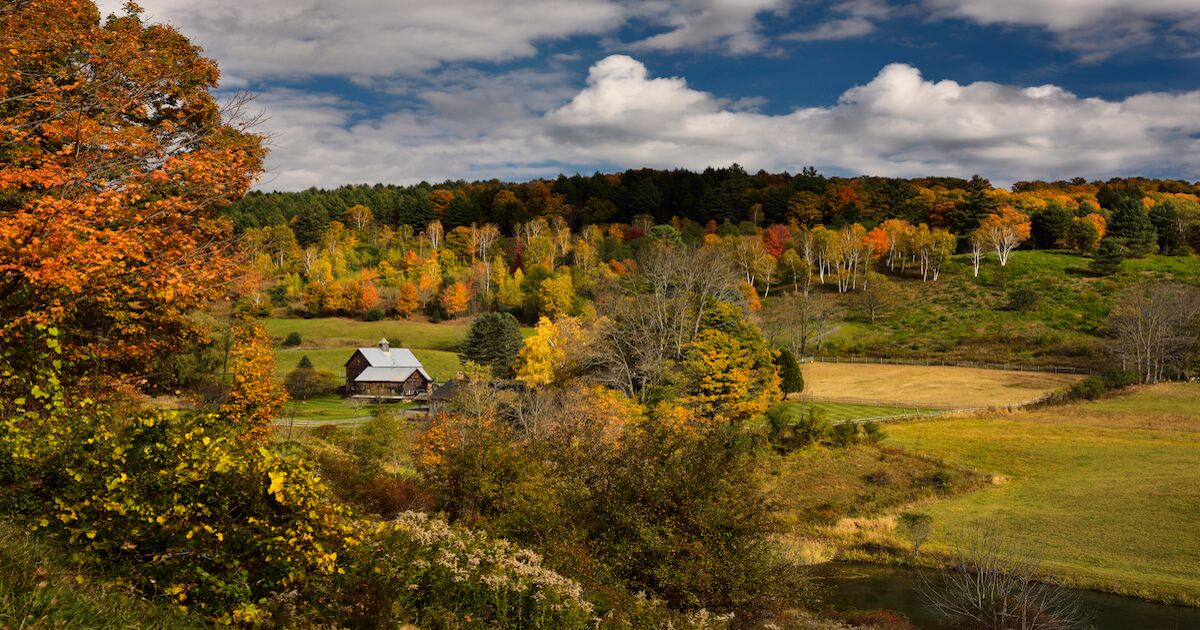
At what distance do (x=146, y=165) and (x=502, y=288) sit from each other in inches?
3510

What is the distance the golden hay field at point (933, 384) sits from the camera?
61.6 m

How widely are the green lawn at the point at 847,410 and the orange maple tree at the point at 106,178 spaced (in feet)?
150

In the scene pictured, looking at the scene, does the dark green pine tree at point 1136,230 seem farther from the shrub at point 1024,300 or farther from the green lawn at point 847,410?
the green lawn at point 847,410

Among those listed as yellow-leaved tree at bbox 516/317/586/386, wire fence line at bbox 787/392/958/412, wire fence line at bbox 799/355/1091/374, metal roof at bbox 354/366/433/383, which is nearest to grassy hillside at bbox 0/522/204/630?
yellow-leaved tree at bbox 516/317/586/386

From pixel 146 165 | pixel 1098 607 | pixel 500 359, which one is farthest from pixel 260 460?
pixel 500 359

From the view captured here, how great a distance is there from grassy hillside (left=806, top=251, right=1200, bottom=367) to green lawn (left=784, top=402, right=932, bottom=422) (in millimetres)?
24187

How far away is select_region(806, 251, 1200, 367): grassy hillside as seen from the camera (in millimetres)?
77750

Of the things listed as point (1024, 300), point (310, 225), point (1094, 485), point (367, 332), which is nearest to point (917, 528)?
point (1094, 485)

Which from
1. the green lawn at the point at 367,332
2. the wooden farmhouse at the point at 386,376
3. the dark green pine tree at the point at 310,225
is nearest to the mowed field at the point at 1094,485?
the wooden farmhouse at the point at 386,376

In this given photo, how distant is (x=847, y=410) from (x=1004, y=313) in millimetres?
43631

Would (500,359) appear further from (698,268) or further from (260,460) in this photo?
(260,460)

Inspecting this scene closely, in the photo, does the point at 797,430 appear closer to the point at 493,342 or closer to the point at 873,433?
the point at 873,433

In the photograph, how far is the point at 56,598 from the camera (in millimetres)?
6000

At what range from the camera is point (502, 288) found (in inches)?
4045
